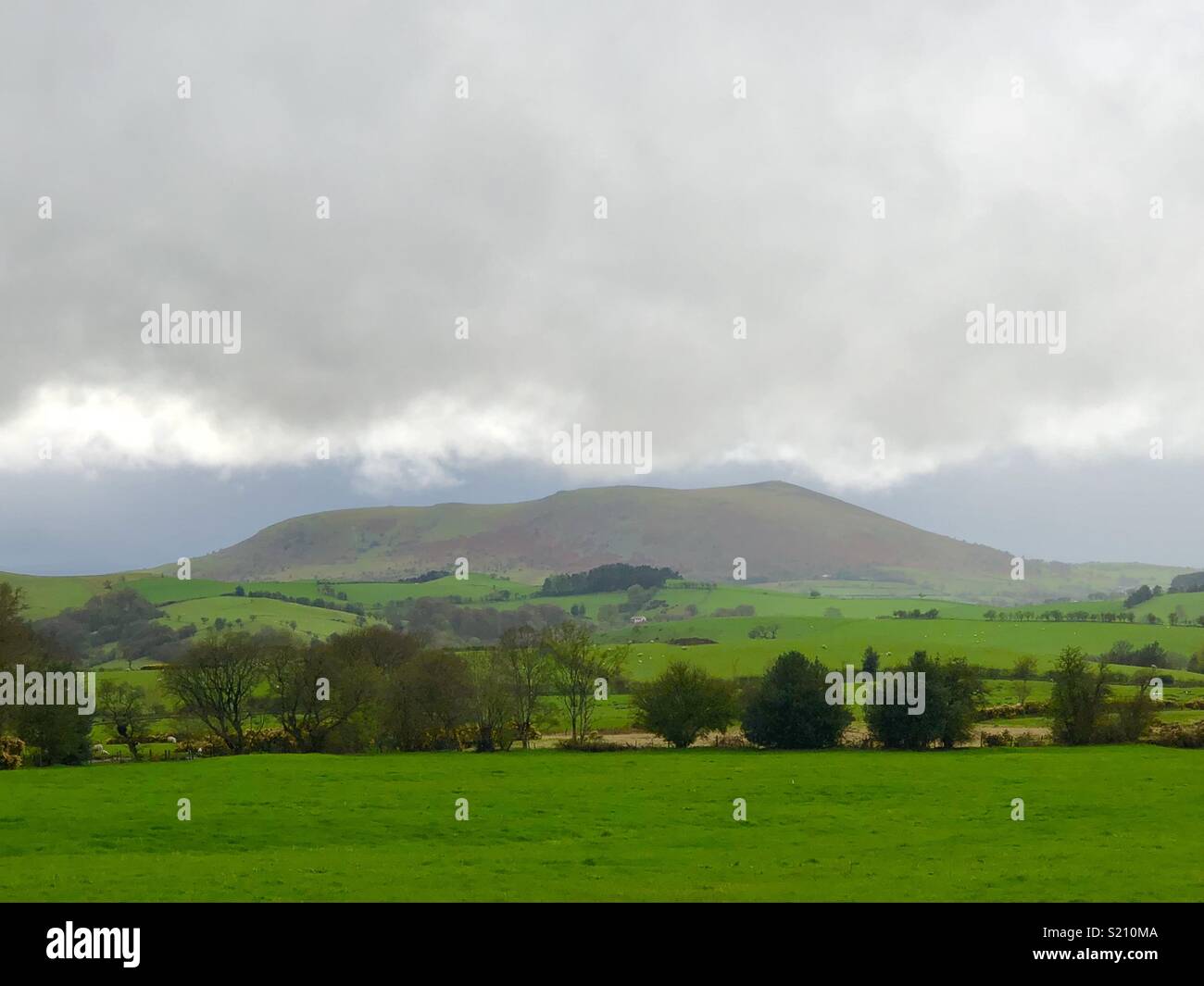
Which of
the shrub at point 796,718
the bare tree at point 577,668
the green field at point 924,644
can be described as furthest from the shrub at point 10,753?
the green field at point 924,644

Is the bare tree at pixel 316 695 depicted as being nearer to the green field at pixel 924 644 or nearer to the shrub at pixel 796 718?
the shrub at pixel 796 718

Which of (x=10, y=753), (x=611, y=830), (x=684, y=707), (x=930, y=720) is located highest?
(x=611, y=830)

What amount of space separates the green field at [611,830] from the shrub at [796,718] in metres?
8.44

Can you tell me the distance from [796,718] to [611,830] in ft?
131

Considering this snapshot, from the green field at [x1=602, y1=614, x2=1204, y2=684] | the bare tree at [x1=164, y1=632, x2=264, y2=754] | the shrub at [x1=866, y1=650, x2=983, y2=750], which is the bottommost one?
the green field at [x1=602, y1=614, x2=1204, y2=684]

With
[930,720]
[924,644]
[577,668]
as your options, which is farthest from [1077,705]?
[924,644]

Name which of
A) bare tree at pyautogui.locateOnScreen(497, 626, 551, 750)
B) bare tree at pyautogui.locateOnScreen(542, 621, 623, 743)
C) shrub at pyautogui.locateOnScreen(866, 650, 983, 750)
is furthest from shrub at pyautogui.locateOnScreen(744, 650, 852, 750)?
bare tree at pyautogui.locateOnScreen(497, 626, 551, 750)

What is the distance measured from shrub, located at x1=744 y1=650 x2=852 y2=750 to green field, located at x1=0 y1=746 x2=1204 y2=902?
27.7 feet

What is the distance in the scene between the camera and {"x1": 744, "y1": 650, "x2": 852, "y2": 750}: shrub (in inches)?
3159

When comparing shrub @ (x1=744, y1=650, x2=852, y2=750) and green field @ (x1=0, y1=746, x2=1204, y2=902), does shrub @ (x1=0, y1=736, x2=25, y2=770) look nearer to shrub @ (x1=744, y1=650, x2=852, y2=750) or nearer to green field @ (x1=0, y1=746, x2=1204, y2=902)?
green field @ (x1=0, y1=746, x2=1204, y2=902)

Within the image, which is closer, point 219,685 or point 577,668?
point 219,685

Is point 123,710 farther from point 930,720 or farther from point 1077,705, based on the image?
point 1077,705

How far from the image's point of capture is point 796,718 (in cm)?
8025
